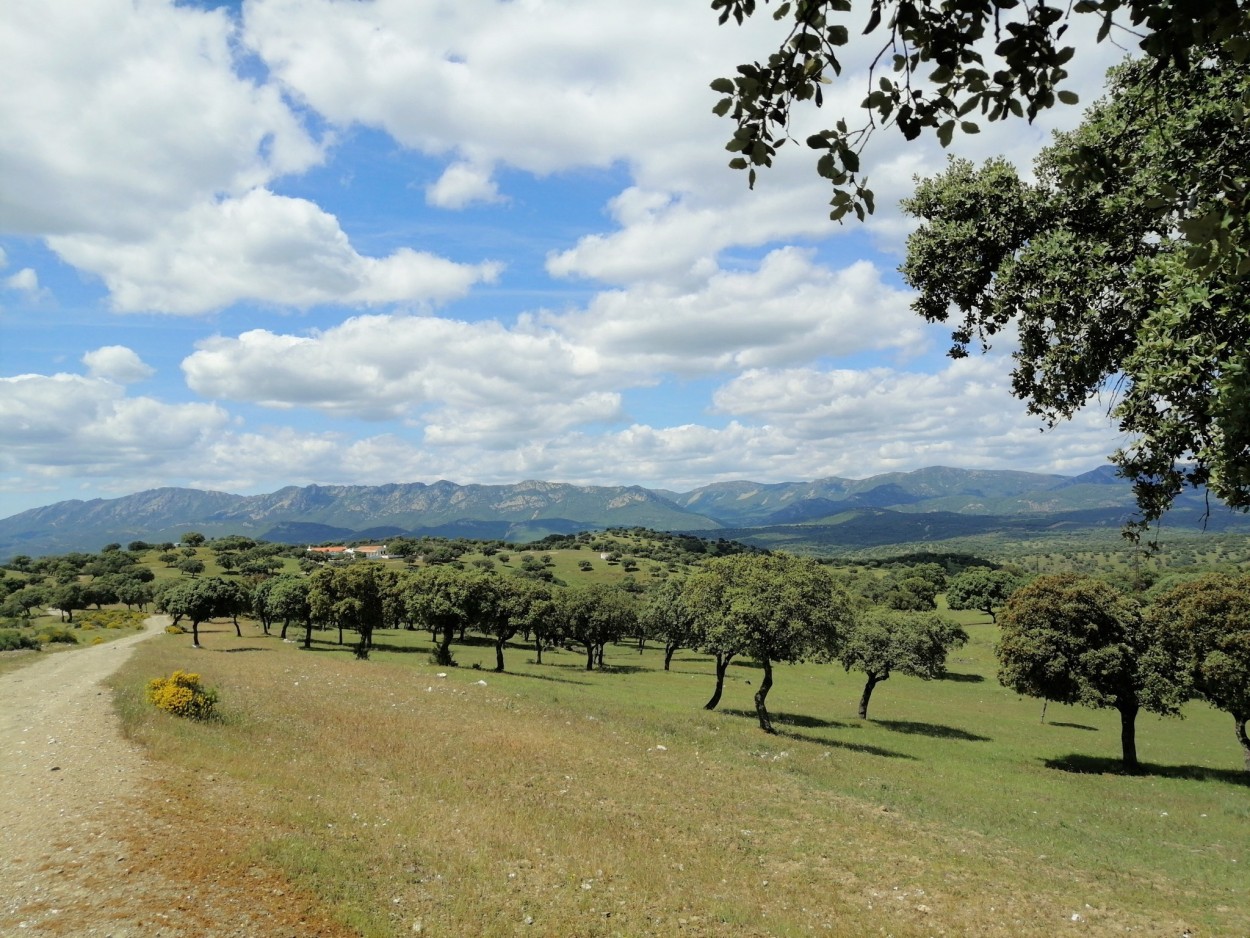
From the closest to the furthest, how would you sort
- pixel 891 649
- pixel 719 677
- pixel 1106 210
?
pixel 1106 210, pixel 719 677, pixel 891 649

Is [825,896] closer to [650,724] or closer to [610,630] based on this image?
[650,724]

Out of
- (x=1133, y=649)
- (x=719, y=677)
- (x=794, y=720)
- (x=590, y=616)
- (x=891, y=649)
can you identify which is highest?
(x=1133, y=649)

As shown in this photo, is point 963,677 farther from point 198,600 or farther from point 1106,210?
point 198,600

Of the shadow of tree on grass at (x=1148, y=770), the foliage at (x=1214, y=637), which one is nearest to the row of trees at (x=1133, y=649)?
the foliage at (x=1214, y=637)

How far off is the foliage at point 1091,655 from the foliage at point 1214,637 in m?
1.05

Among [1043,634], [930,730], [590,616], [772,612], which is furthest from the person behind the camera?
[590,616]

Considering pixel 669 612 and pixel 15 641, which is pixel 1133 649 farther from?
pixel 15 641

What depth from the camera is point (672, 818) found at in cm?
1877

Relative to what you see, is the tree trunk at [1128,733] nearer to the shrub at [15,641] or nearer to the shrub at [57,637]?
the shrub at [15,641]

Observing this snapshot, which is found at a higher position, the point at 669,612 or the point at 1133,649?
the point at 1133,649

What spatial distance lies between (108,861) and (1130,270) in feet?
60.5

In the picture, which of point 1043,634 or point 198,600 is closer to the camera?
point 1043,634

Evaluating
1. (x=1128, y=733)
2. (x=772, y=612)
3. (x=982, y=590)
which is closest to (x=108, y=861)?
(x=772, y=612)

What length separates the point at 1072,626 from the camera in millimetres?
36938
